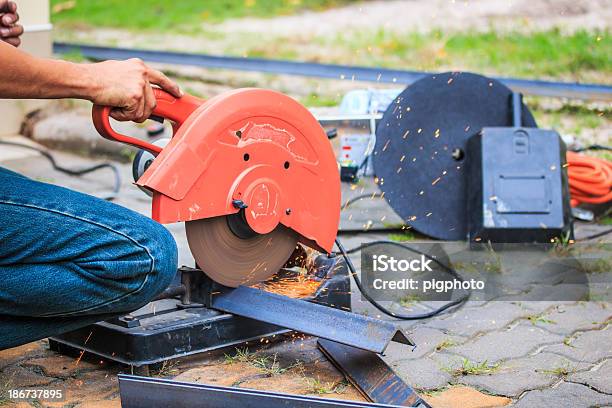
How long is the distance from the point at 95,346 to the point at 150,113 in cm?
71

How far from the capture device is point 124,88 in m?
2.37

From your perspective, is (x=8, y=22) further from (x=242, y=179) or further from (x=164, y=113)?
(x=242, y=179)

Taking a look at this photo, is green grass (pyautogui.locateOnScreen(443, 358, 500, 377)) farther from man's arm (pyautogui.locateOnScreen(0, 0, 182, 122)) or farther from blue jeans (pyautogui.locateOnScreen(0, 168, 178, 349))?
man's arm (pyautogui.locateOnScreen(0, 0, 182, 122))

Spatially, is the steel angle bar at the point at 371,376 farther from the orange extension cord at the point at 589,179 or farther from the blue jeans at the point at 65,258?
the orange extension cord at the point at 589,179

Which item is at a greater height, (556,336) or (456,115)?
(456,115)

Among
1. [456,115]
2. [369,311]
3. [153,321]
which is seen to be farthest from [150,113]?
[456,115]

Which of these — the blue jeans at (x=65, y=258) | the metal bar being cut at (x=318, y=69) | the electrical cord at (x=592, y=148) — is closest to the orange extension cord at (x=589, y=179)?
the electrical cord at (x=592, y=148)

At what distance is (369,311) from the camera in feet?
10.6

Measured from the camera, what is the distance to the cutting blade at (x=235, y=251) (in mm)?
2693

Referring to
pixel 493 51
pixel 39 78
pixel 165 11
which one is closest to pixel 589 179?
pixel 39 78

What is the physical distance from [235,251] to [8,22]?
94cm

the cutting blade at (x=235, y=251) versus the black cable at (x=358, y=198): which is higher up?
the cutting blade at (x=235, y=251)

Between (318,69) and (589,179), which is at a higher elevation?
(318,69)

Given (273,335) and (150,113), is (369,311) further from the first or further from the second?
(150,113)
